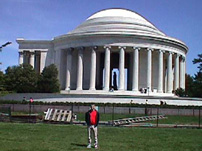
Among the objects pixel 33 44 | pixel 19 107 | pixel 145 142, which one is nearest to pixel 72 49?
pixel 33 44

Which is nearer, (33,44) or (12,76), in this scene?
(12,76)

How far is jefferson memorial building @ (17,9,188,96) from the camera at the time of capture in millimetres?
71312

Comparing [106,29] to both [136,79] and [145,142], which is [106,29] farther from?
[145,142]

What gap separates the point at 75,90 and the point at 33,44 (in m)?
18.5

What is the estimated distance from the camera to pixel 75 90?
71875mm

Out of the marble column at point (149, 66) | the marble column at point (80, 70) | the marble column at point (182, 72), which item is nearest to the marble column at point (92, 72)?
the marble column at point (80, 70)

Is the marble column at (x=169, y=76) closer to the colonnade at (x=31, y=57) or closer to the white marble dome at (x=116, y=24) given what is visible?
the white marble dome at (x=116, y=24)

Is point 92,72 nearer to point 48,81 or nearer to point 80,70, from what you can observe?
point 80,70

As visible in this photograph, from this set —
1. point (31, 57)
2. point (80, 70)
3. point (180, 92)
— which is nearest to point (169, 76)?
point (180, 92)

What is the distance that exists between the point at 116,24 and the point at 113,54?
11.1 metres

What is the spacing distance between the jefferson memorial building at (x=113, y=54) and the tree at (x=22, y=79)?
9.08m

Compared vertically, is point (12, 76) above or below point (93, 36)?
below

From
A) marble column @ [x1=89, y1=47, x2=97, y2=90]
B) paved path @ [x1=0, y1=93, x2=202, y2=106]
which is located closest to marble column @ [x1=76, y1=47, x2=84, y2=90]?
marble column @ [x1=89, y1=47, x2=97, y2=90]

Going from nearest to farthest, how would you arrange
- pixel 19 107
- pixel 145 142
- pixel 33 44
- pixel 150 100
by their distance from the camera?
pixel 145 142 → pixel 19 107 → pixel 150 100 → pixel 33 44
